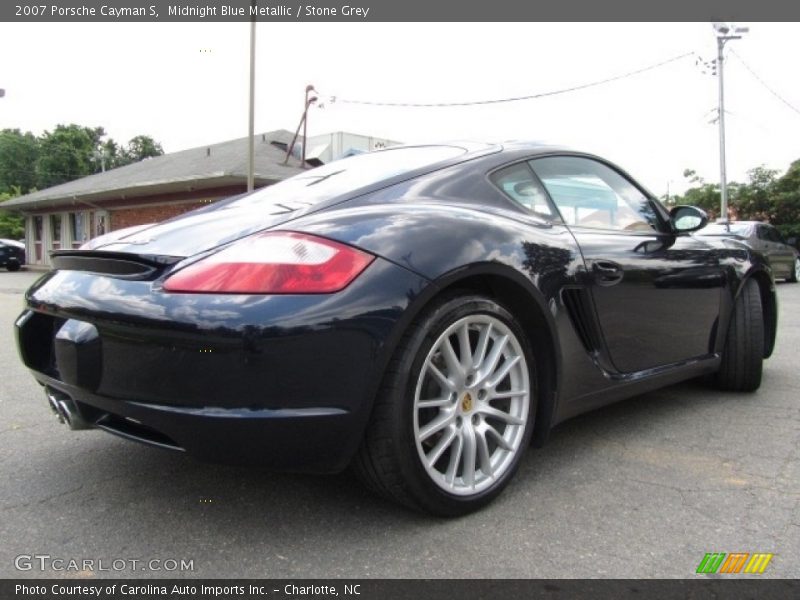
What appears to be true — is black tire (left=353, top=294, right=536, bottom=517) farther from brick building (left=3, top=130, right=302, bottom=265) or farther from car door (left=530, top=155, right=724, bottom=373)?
brick building (left=3, top=130, right=302, bottom=265)

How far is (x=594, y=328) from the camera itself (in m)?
2.63

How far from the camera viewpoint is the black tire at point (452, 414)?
1.96 metres

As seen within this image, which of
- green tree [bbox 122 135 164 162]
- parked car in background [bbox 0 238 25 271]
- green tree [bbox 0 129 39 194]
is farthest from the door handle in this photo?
green tree [bbox 122 135 164 162]

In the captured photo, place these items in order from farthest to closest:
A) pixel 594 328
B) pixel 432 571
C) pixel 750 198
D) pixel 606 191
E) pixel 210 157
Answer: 1. pixel 750 198
2. pixel 210 157
3. pixel 606 191
4. pixel 594 328
5. pixel 432 571

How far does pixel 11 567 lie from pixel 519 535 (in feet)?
4.95

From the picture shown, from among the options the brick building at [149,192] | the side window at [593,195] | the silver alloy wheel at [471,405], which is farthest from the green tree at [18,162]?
the silver alloy wheel at [471,405]

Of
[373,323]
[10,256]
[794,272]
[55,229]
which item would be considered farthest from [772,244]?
[55,229]

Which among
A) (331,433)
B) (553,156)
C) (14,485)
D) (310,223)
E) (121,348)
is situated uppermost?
(553,156)

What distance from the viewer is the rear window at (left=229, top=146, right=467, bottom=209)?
2492 mm

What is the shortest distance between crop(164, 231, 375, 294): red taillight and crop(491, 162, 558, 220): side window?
0.91 m

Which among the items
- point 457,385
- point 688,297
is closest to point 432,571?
point 457,385

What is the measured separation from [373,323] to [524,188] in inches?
45.2

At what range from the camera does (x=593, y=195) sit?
10.2ft

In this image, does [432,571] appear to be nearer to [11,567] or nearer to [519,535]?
[519,535]
